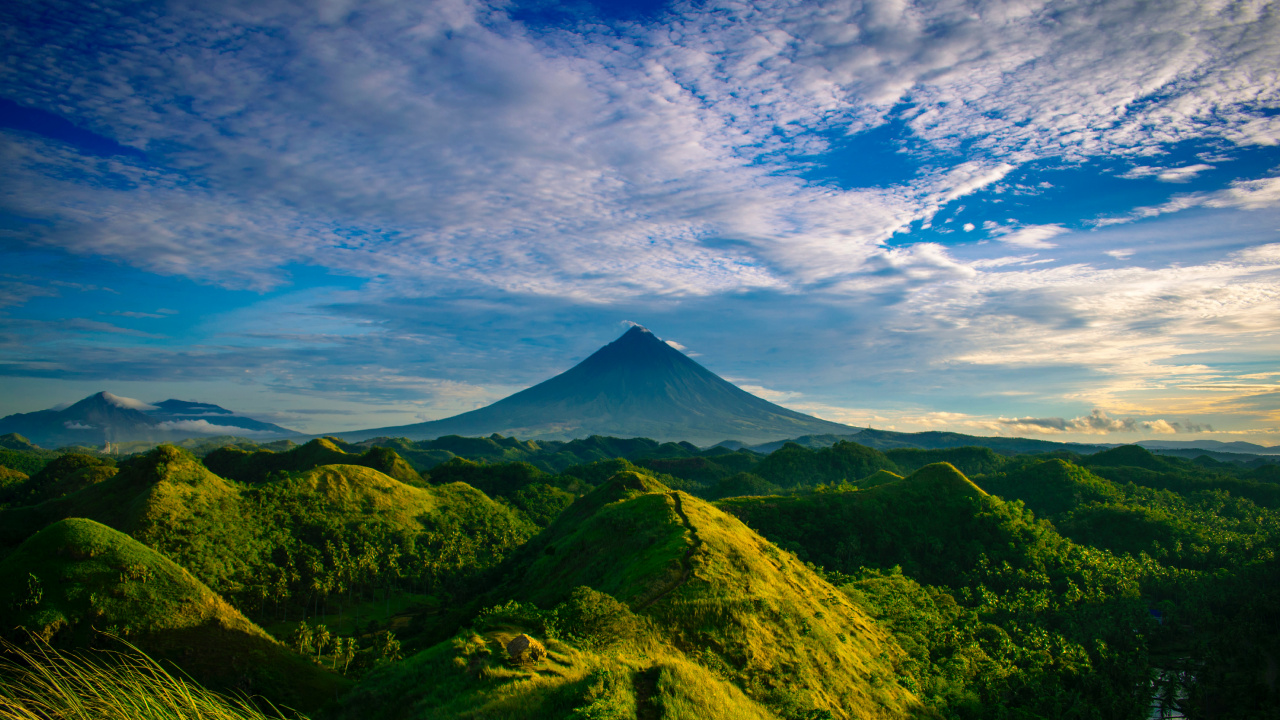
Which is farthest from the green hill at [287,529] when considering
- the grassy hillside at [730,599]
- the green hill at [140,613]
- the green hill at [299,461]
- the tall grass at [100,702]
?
the tall grass at [100,702]

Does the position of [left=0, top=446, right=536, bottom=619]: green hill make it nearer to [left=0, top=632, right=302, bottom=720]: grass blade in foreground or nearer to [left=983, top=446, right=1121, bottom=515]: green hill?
[left=0, top=632, right=302, bottom=720]: grass blade in foreground

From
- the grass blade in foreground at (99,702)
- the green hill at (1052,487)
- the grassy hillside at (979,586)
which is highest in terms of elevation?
the grass blade in foreground at (99,702)

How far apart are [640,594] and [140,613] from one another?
20.1 meters

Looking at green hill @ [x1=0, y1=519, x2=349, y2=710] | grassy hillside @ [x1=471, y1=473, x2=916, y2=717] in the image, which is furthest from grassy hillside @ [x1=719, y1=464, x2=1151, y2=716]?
green hill @ [x1=0, y1=519, x2=349, y2=710]

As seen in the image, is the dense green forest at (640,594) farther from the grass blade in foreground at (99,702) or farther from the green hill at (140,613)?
the grass blade in foreground at (99,702)

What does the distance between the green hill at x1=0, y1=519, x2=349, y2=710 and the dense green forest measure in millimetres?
98

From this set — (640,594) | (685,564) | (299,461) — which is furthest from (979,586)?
(299,461)

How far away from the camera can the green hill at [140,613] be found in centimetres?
2366

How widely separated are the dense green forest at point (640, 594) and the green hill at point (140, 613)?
98 mm

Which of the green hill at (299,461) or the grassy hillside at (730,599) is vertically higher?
the green hill at (299,461)

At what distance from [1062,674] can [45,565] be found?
1888 inches

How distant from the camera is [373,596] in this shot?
172ft

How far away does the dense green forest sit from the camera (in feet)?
63.3

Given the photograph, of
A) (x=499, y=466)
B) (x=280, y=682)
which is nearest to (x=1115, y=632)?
(x=280, y=682)
